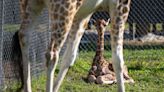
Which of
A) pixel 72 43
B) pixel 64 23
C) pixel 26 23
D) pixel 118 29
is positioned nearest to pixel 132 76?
pixel 72 43

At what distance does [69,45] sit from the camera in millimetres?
5883

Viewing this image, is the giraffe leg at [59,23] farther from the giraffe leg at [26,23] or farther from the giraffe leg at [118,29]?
the giraffe leg at [118,29]

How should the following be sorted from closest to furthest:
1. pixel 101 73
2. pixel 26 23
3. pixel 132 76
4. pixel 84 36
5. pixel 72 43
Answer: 1. pixel 26 23
2. pixel 72 43
3. pixel 101 73
4. pixel 132 76
5. pixel 84 36

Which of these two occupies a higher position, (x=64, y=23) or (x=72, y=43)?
(x=64, y=23)

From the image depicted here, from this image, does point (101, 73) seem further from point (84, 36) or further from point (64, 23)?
point (84, 36)

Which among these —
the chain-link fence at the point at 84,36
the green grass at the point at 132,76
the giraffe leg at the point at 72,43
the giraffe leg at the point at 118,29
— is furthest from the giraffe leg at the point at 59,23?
the green grass at the point at 132,76

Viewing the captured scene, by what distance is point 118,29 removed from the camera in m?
5.52

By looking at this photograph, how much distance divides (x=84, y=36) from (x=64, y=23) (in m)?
7.78

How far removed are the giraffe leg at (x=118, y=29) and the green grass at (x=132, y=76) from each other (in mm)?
1835

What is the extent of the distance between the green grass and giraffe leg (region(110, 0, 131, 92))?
1.84 metres

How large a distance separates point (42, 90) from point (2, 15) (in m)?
1.35

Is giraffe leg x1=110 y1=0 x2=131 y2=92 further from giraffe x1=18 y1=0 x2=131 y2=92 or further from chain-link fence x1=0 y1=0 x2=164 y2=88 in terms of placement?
chain-link fence x1=0 y1=0 x2=164 y2=88

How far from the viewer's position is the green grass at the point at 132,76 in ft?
24.8

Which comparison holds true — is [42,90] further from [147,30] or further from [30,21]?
[147,30]
